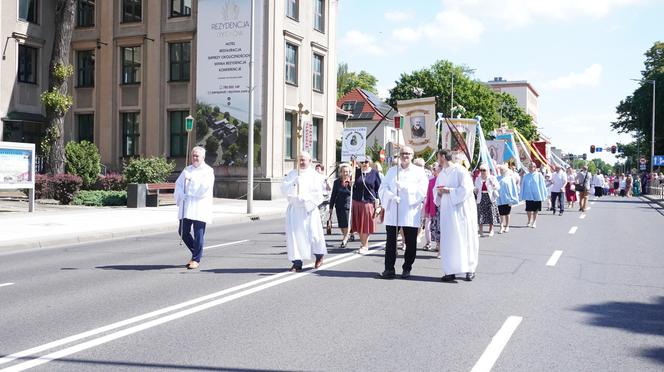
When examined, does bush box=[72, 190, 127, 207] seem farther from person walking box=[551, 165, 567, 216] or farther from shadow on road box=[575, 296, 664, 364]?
shadow on road box=[575, 296, 664, 364]

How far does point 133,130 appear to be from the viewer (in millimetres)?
34156

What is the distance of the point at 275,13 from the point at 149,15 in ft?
22.7

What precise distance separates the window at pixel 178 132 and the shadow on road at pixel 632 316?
2749 centimetres

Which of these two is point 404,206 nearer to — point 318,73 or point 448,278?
point 448,278

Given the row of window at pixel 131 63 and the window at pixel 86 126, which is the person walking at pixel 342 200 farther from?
the window at pixel 86 126

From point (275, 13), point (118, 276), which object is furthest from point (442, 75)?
point (118, 276)

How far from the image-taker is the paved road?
5.14 metres

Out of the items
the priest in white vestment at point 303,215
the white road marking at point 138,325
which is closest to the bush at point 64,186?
the priest in white vestment at point 303,215

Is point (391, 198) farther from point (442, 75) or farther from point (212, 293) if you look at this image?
point (442, 75)

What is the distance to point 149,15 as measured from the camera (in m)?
33.2

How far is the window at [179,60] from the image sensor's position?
32969mm

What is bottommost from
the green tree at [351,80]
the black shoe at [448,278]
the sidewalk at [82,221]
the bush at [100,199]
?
the black shoe at [448,278]

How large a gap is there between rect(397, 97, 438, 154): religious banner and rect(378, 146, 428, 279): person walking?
12.9 metres

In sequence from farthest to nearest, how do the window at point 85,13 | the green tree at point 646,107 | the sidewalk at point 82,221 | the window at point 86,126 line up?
the green tree at point 646,107 < the window at point 86,126 < the window at point 85,13 < the sidewalk at point 82,221
